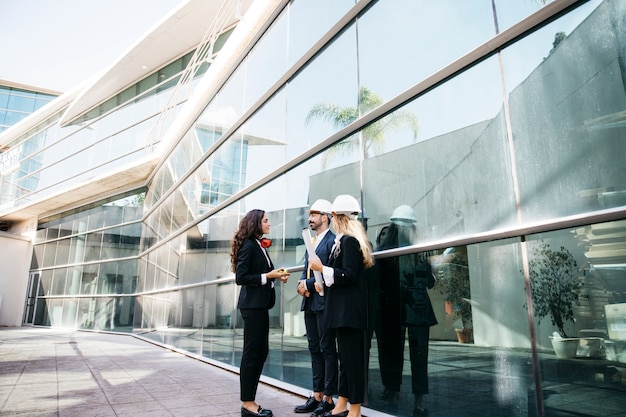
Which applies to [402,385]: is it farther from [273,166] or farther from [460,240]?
[273,166]

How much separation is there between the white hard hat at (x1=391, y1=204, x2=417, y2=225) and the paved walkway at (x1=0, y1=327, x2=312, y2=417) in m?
2.16

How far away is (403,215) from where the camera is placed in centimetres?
394

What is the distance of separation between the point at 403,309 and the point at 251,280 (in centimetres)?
140

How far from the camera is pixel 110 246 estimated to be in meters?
19.1

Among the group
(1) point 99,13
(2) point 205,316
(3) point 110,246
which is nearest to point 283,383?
(2) point 205,316

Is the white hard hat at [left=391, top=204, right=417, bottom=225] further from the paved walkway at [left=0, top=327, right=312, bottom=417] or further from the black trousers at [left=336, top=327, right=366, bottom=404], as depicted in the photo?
the paved walkway at [left=0, top=327, right=312, bottom=417]

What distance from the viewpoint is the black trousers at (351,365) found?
3.14 metres

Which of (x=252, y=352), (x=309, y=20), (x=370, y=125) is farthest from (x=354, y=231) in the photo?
(x=309, y=20)

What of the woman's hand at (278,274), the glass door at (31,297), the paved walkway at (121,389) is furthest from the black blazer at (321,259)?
the glass door at (31,297)

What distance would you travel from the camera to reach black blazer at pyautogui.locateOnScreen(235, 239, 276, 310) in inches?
151

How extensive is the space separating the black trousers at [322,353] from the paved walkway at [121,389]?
515mm

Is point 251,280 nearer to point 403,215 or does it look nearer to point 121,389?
point 403,215

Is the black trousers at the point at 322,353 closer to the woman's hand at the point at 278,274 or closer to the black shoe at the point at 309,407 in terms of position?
the black shoe at the point at 309,407

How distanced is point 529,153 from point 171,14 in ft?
52.0
